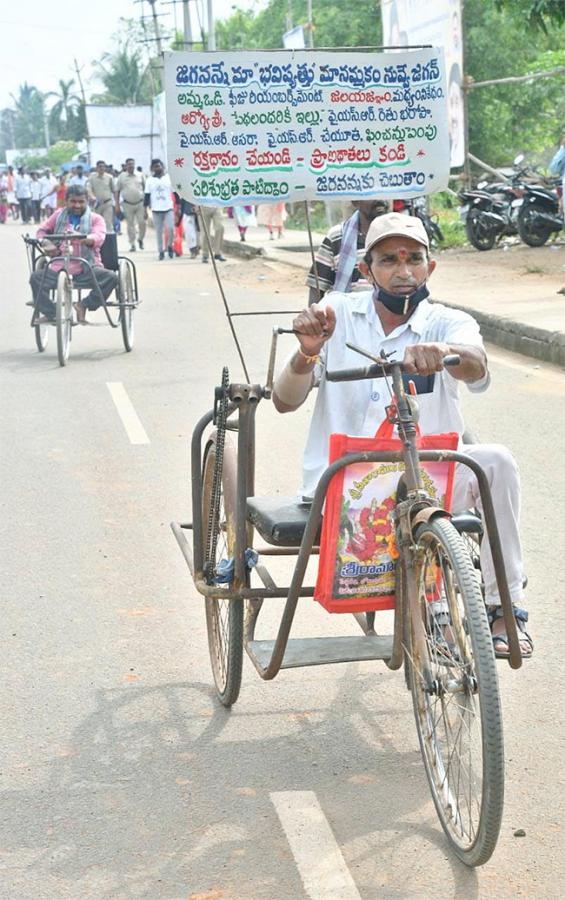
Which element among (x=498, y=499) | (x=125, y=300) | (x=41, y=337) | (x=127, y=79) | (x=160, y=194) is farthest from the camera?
(x=127, y=79)

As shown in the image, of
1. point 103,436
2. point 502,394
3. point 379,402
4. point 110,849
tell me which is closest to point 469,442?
point 379,402

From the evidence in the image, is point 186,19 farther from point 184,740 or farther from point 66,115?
point 66,115

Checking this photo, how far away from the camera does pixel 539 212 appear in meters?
20.0

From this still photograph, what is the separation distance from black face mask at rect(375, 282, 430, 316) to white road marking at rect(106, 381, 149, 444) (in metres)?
4.91

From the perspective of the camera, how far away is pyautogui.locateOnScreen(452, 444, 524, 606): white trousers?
3961mm

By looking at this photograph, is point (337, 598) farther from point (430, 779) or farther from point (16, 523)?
point (16, 523)

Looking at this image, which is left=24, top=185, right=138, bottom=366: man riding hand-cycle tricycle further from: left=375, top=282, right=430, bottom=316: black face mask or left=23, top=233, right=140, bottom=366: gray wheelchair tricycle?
left=375, top=282, right=430, bottom=316: black face mask

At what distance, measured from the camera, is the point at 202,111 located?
17.7ft

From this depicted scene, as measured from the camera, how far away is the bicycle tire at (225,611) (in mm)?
4285

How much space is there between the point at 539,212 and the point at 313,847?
57.2 feet

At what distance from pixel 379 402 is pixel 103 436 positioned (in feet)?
17.3

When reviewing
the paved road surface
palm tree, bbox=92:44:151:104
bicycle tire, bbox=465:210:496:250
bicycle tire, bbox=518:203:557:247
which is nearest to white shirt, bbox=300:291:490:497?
the paved road surface

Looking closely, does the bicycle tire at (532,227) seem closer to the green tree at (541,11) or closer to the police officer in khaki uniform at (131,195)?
the green tree at (541,11)

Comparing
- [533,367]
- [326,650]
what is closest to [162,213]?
[533,367]
